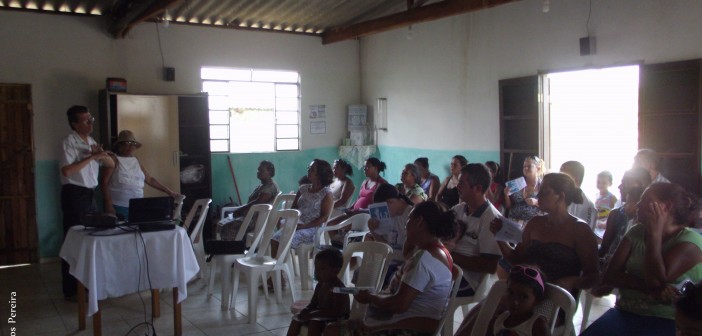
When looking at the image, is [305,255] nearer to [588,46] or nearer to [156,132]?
[156,132]

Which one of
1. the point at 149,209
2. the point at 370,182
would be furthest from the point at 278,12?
the point at 149,209

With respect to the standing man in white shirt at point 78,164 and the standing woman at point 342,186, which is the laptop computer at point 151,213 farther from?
the standing woman at point 342,186

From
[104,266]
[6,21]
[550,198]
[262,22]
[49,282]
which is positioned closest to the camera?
[550,198]

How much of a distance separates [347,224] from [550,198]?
8.14 feet

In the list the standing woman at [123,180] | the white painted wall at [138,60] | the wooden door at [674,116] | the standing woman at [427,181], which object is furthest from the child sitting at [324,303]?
the white painted wall at [138,60]

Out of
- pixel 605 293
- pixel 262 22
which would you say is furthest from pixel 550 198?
pixel 262 22

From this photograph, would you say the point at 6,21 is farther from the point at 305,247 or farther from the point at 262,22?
the point at 305,247

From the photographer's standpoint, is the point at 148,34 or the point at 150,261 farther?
the point at 148,34

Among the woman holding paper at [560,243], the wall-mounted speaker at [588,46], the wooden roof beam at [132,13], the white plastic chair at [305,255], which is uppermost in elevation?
the wooden roof beam at [132,13]

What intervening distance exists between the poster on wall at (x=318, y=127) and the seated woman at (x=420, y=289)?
232 inches

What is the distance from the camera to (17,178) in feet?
21.2

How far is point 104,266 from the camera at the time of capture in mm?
3439

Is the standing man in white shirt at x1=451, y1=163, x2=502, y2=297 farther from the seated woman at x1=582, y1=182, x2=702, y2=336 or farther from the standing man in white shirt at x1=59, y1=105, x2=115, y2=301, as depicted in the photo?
the standing man in white shirt at x1=59, y1=105, x2=115, y2=301

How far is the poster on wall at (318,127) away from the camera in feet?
27.8
